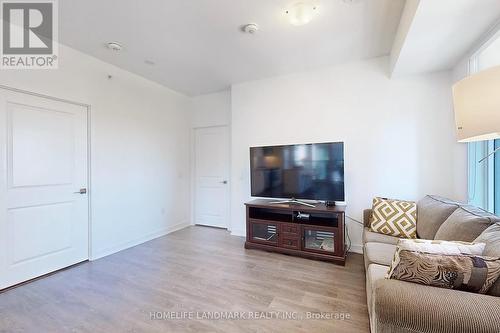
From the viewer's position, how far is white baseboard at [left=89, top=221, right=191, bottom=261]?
311cm

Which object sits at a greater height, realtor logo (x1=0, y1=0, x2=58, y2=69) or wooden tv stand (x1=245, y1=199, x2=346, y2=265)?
realtor logo (x1=0, y1=0, x2=58, y2=69)

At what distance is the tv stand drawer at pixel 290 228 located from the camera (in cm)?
302

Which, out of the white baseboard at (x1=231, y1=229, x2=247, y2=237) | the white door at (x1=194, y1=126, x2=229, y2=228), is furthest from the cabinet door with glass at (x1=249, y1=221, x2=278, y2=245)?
the white door at (x1=194, y1=126, x2=229, y2=228)

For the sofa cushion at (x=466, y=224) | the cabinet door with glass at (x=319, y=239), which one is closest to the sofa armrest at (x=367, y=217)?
the cabinet door with glass at (x=319, y=239)

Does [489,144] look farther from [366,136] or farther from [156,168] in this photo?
[156,168]

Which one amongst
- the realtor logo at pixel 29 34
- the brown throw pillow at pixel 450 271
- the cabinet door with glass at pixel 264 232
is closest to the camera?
the brown throw pillow at pixel 450 271

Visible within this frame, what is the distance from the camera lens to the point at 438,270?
1108 mm

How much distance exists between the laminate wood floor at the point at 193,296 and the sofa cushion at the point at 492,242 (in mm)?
950

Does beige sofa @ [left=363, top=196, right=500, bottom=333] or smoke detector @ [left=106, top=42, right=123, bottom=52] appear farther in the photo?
smoke detector @ [left=106, top=42, right=123, bottom=52]

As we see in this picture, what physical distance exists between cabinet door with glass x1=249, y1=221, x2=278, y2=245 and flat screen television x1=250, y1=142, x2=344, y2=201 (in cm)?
43

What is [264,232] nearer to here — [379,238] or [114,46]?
[379,238]

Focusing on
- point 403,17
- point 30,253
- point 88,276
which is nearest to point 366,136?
point 403,17

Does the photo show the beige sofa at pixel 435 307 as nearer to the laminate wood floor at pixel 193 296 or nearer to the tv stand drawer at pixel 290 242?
the laminate wood floor at pixel 193 296

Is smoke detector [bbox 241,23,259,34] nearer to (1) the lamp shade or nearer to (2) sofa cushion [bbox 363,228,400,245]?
(1) the lamp shade
